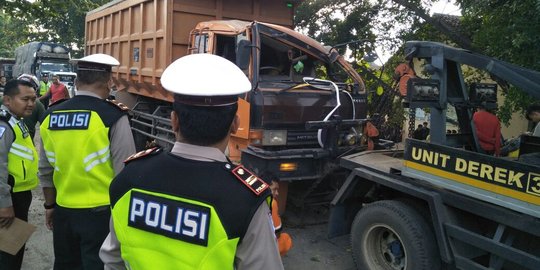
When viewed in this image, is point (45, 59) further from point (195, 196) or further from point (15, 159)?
point (195, 196)

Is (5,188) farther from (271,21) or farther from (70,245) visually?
(271,21)

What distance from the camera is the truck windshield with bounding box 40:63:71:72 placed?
19.7 m

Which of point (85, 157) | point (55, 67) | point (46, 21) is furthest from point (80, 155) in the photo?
point (55, 67)

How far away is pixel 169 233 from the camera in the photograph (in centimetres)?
131

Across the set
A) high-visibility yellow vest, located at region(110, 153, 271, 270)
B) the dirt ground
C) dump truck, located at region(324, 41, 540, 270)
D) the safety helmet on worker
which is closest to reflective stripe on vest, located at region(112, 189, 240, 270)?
high-visibility yellow vest, located at region(110, 153, 271, 270)

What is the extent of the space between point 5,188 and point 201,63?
82.7 inches

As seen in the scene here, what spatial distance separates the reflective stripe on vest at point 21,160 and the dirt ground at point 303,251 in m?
1.14

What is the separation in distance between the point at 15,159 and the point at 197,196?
7.48 feet

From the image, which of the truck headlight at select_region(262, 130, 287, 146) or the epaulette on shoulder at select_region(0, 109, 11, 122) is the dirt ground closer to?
the truck headlight at select_region(262, 130, 287, 146)

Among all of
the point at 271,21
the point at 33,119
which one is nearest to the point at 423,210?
the point at 271,21

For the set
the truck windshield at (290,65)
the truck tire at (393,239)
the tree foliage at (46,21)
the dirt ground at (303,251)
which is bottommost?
the dirt ground at (303,251)

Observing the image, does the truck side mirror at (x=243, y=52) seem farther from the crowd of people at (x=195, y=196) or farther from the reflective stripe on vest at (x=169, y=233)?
the reflective stripe on vest at (x=169, y=233)

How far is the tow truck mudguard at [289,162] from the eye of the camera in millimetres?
4492

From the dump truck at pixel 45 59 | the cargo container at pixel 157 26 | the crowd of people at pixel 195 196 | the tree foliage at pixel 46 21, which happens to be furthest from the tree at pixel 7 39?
the crowd of people at pixel 195 196
